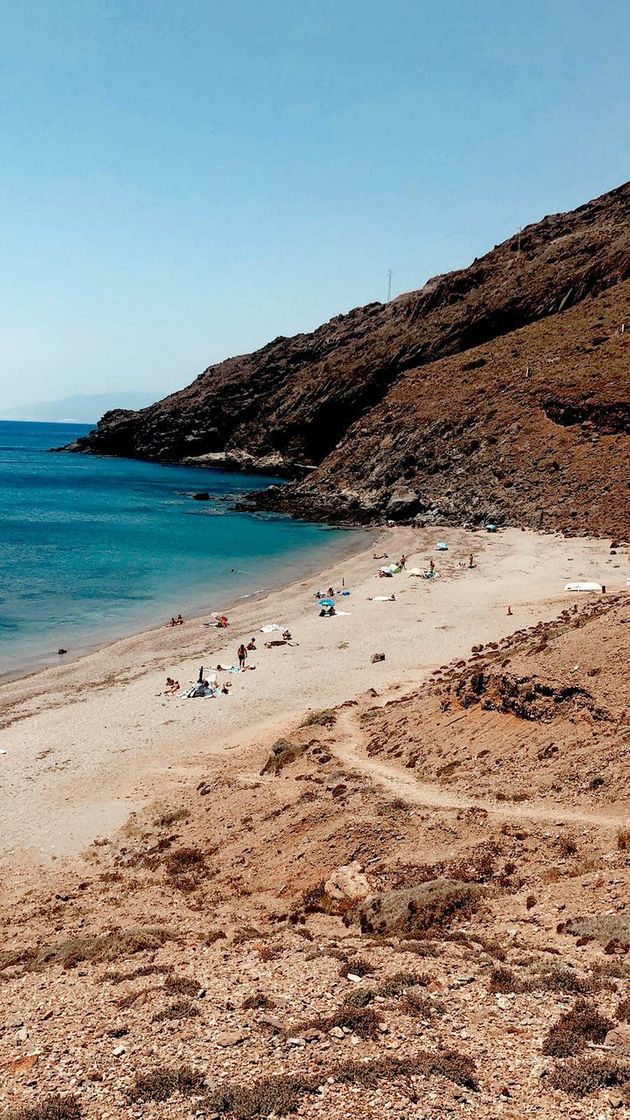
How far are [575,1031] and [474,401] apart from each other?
74351mm

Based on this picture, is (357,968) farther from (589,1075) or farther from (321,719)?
(321,719)

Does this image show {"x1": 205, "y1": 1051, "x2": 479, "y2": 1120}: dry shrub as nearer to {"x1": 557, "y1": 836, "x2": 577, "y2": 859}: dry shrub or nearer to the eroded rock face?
{"x1": 557, "y1": 836, "x2": 577, "y2": 859}: dry shrub

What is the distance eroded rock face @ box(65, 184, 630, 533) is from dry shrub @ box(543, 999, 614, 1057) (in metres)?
50.1

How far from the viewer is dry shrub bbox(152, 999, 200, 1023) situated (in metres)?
8.80

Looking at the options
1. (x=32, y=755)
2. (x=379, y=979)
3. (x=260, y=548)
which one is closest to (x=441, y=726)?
(x=379, y=979)

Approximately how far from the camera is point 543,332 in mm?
81812

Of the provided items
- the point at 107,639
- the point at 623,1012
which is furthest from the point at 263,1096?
the point at 107,639

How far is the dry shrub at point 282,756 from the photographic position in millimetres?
17797

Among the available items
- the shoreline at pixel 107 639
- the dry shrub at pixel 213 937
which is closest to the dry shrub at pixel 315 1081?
the dry shrub at pixel 213 937

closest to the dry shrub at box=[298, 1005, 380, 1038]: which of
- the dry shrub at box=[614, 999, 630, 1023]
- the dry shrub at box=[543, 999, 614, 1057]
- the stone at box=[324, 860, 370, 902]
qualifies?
the dry shrub at box=[543, 999, 614, 1057]

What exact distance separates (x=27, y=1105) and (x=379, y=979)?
436cm

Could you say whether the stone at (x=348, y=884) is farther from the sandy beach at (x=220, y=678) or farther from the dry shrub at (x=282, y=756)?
the sandy beach at (x=220, y=678)

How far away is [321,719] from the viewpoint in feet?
67.1

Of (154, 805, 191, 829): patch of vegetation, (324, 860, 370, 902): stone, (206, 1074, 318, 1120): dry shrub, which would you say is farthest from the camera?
(154, 805, 191, 829): patch of vegetation
